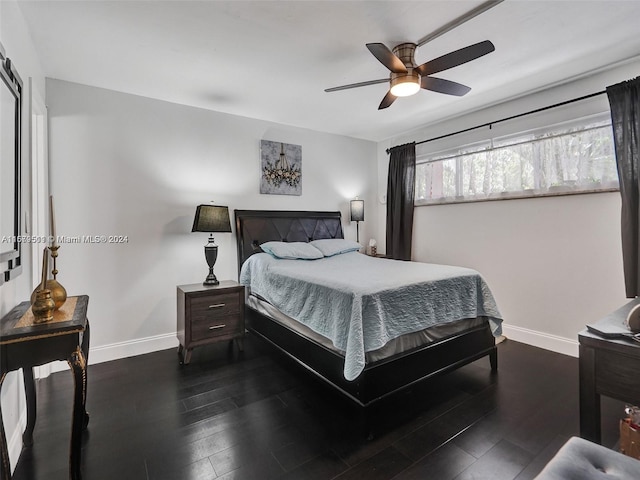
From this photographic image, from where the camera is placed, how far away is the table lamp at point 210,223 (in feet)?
9.99

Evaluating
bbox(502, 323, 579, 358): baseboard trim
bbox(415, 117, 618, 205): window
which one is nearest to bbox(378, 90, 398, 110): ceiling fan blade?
bbox(415, 117, 618, 205): window

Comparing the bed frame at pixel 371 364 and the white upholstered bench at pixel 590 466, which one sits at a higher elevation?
the white upholstered bench at pixel 590 466

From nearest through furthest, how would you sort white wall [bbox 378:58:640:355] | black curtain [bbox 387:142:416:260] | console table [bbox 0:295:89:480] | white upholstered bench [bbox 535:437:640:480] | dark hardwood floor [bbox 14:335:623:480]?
white upholstered bench [bbox 535:437:640:480] < console table [bbox 0:295:89:480] < dark hardwood floor [bbox 14:335:623:480] < white wall [bbox 378:58:640:355] < black curtain [bbox 387:142:416:260]

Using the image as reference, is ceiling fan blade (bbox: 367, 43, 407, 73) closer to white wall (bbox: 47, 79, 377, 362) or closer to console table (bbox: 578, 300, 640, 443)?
console table (bbox: 578, 300, 640, 443)

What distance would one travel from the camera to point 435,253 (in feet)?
13.5

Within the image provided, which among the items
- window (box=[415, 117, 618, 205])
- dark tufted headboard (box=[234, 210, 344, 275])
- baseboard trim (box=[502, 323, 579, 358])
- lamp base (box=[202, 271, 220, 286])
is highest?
window (box=[415, 117, 618, 205])

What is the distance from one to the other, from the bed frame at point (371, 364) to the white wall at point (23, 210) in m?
1.65

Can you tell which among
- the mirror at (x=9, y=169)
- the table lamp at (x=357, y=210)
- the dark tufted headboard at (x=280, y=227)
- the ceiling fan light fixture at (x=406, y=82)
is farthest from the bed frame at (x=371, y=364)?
the ceiling fan light fixture at (x=406, y=82)

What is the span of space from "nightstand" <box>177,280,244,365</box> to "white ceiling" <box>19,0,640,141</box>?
1945 mm

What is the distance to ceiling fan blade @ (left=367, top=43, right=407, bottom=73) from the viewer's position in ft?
6.13

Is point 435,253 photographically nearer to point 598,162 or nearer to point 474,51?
point 598,162

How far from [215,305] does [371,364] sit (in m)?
1.67

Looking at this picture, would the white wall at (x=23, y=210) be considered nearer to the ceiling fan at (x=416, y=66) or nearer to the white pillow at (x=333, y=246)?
the ceiling fan at (x=416, y=66)

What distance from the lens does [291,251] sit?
3359 mm
